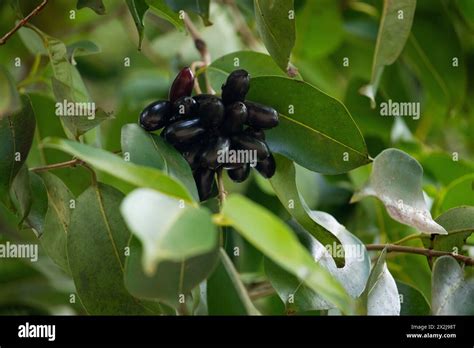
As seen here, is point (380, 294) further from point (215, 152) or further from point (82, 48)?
point (82, 48)

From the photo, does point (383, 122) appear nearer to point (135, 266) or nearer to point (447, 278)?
point (447, 278)

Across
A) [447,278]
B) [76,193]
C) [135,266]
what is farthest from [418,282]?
[135,266]

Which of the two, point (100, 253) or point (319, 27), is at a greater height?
point (319, 27)

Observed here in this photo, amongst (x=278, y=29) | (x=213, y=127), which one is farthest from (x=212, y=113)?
(x=278, y=29)

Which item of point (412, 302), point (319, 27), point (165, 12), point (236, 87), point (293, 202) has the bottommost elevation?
point (412, 302)

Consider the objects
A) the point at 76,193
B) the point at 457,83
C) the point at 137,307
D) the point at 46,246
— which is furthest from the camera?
the point at 457,83

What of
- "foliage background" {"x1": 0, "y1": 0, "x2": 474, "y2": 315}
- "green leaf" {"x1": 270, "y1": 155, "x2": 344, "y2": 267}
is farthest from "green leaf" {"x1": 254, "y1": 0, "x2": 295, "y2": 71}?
"green leaf" {"x1": 270, "y1": 155, "x2": 344, "y2": 267}

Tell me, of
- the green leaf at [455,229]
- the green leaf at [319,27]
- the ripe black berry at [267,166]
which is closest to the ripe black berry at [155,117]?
the ripe black berry at [267,166]
